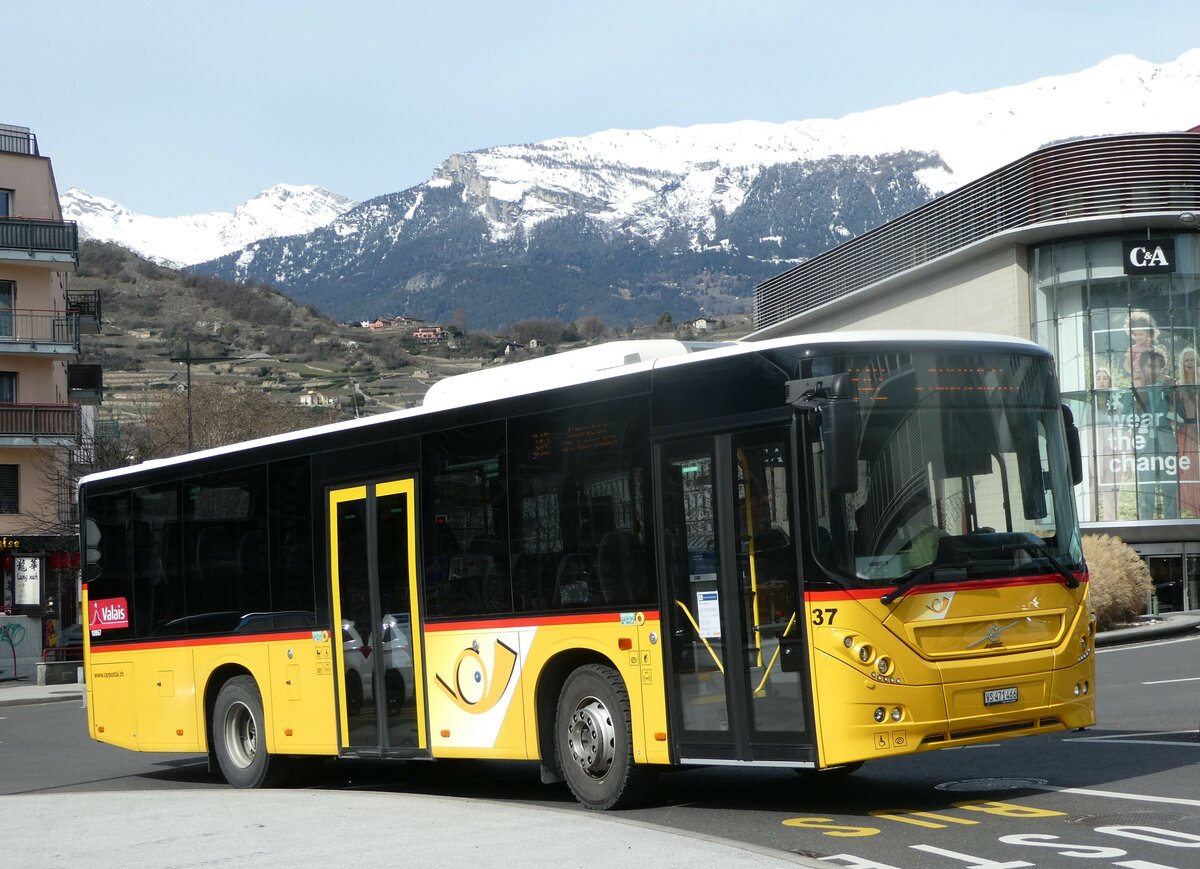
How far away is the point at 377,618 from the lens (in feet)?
43.8

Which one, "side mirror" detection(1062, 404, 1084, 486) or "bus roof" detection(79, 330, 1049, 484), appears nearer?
"bus roof" detection(79, 330, 1049, 484)

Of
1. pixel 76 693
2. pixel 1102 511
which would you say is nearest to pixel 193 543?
pixel 76 693

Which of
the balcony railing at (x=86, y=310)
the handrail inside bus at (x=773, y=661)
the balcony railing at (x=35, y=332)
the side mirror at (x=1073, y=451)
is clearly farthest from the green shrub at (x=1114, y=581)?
the balcony railing at (x=86, y=310)

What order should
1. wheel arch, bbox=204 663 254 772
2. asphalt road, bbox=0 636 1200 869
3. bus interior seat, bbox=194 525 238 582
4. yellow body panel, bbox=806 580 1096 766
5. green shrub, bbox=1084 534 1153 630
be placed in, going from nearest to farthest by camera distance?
asphalt road, bbox=0 636 1200 869 → yellow body panel, bbox=806 580 1096 766 → bus interior seat, bbox=194 525 238 582 → wheel arch, bbox=204 663 254 772 → green shrub, bbox=1084 534 1153 630

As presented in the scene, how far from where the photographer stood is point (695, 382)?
10859 millimetres

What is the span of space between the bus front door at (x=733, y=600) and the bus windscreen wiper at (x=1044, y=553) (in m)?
1.58

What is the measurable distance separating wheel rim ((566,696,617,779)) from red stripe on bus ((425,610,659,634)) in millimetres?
572

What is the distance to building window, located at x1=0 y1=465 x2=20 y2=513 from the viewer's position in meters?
A: 53.6

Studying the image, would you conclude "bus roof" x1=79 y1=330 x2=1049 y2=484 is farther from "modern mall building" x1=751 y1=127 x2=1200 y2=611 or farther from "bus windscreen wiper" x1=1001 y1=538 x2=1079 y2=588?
"modern mall building" x1=751 y1=127 x2=1200 y2=611

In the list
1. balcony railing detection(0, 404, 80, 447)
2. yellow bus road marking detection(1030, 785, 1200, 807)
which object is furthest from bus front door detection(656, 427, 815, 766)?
balcony railing detection(0, 404, 80, 447)

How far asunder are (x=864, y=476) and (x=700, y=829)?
2509 millimetres

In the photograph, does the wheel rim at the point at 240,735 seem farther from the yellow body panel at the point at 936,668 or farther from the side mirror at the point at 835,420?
the side mirror at the point at 835,420

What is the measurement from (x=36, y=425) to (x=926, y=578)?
47595 millimetres

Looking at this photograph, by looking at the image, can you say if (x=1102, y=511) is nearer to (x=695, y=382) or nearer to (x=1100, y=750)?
(x=1100, y=750)
